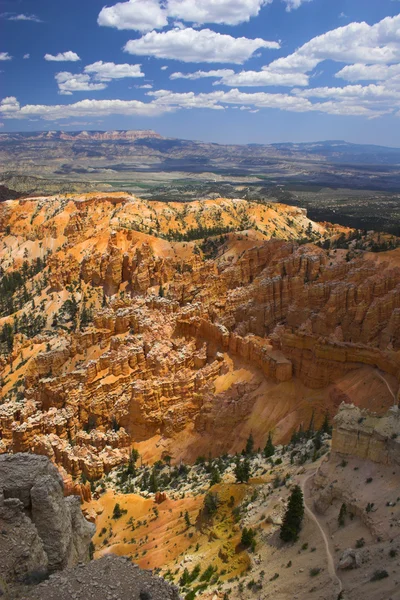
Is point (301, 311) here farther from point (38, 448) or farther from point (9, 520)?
point (9, 520)

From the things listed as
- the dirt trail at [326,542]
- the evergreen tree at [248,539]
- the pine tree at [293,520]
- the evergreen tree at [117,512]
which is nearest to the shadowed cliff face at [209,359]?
the evergreen tree at [117,512]

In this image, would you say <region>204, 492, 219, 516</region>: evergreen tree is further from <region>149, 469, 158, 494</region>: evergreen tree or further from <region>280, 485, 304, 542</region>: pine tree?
<region>149, 469, 158, 494</region>: evergreen tree

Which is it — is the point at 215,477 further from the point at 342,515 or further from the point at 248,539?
the point at 342,515

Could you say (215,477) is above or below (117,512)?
above

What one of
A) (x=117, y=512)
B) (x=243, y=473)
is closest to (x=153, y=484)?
(x=117, y=512)

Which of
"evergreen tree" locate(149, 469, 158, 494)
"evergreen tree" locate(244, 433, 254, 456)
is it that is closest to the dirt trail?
"evergreen tree" locate(244, 433, 254, 456)

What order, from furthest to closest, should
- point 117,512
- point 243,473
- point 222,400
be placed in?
point 222,400
point 117,512
point 243,473

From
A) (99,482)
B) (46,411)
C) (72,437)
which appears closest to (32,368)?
A: (46,411)

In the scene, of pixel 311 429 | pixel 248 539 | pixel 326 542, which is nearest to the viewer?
pixel 326 542
